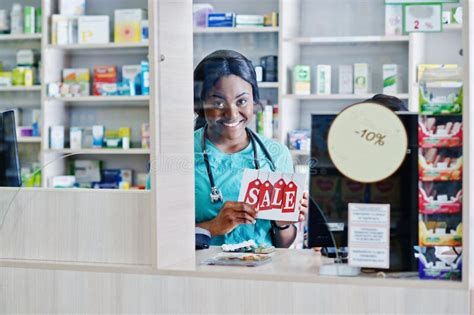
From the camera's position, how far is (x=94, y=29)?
556 centimetres

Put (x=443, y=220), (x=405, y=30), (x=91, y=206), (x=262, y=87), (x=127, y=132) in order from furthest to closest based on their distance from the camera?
1. (x=127, y=132)
2. (x=262, y=87)
3. (x=91, y=206)
4. (x=405, y=30)
5. (x=443, y=220)

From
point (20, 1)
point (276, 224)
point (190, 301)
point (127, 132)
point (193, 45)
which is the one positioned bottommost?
point (190, 301)

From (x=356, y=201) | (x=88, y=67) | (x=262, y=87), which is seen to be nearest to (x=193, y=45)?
(x=262, y=87)

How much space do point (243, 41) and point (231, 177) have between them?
0.54 metres

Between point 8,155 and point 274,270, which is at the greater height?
point 8,155

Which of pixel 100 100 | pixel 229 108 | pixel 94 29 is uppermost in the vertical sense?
pixel 94 29

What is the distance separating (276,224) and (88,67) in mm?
3212

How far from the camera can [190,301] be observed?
2.40m

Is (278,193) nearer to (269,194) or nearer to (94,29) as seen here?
(269,194)

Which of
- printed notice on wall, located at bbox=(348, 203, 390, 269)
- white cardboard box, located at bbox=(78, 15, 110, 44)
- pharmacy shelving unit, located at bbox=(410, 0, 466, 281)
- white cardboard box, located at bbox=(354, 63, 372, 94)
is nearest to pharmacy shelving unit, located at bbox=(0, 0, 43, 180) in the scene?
white cardboard box, located at bbox=(78, 15, 110, 44)

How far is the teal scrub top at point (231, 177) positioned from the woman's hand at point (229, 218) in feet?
0.04

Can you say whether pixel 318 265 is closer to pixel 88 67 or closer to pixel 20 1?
pixel 88 67

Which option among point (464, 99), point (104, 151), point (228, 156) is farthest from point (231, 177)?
point (104, 151)

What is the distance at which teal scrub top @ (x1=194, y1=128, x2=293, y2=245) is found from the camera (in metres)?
2.66
